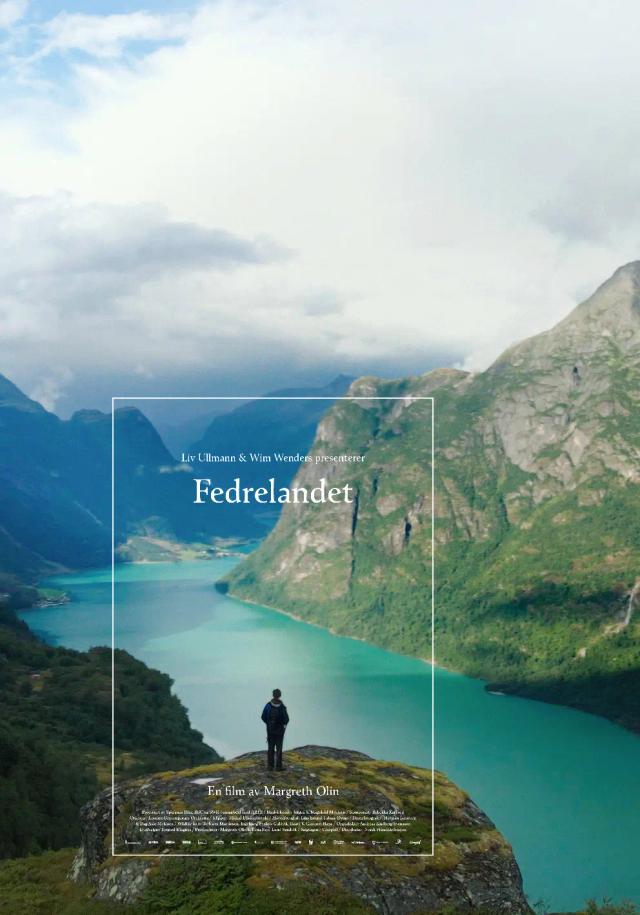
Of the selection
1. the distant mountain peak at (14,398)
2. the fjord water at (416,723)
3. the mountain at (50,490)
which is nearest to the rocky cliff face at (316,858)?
the fjord water at (416,723)

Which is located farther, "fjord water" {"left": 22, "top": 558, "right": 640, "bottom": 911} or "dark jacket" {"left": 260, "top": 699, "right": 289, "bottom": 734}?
Result: "fjord water" {"left": 22, "top": 558, "right": 640, "bottom": 911}

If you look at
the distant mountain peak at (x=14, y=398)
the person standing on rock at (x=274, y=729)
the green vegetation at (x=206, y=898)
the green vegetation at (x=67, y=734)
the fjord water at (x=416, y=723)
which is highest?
the distant mountain peak at (x=14, y=398)

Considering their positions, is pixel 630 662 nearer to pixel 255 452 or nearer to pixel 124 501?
pixel 124 501

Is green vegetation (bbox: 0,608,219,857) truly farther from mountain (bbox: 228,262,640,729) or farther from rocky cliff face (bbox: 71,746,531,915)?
mountain (bbox: 228,262,640,729)

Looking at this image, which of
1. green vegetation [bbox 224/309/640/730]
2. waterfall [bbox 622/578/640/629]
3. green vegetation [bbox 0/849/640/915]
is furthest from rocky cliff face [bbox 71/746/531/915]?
waterfall [bbox 622/578/640/629]

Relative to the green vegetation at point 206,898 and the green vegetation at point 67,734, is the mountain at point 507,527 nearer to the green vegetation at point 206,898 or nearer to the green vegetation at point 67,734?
the green vegetation at point 67,734

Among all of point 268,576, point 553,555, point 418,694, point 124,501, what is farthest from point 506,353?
point 124,501

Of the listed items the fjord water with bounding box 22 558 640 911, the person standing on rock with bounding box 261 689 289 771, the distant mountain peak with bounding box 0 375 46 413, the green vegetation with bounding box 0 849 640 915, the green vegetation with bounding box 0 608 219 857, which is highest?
the distant mountain peak with bounding box 0 375 46 413
